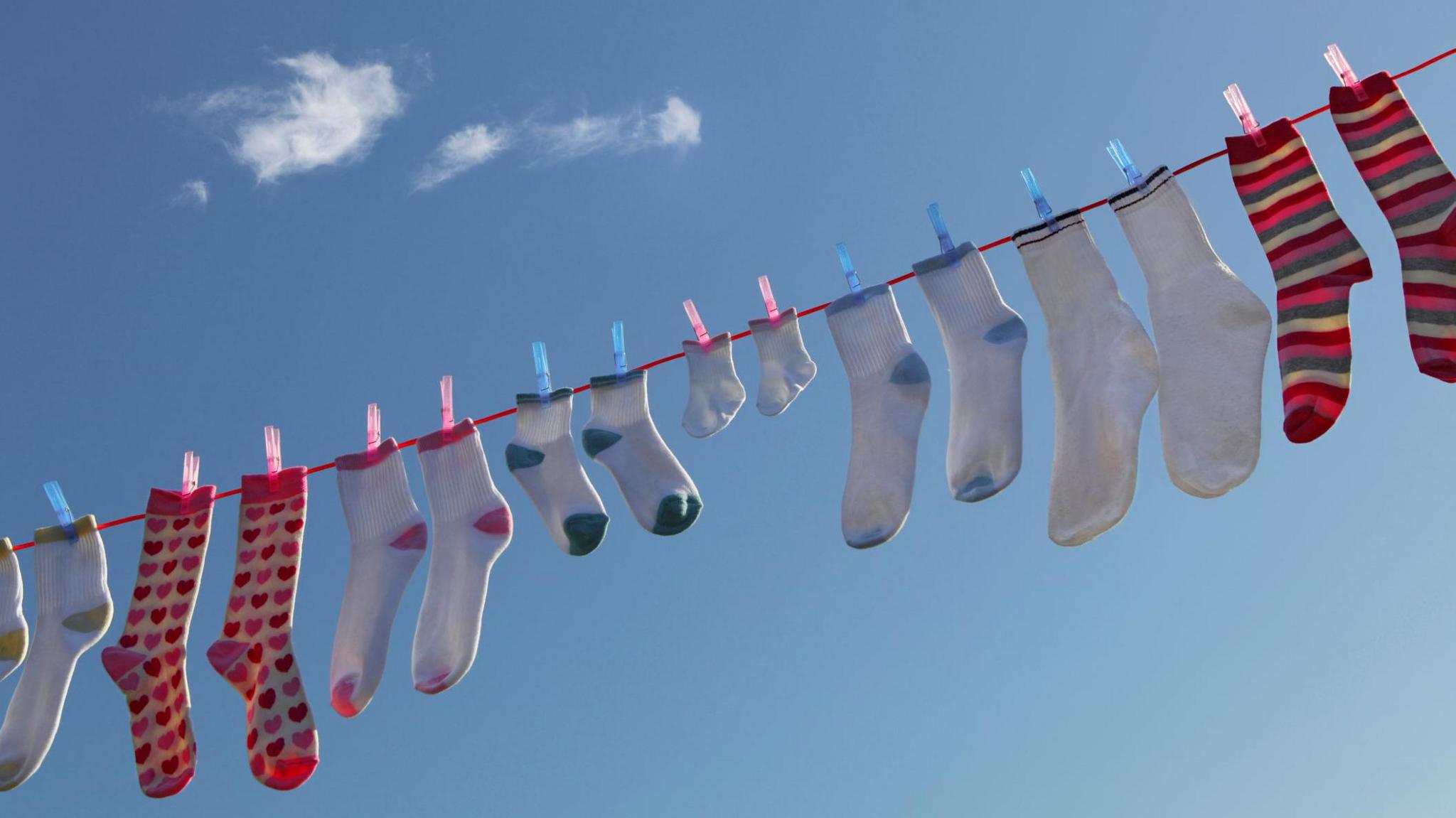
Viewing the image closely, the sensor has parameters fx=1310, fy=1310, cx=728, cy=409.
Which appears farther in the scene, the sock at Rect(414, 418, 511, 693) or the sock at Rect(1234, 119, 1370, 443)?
the sock at Rect(414, 418, 511, 693)

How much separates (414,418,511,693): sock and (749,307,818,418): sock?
0.90 meters

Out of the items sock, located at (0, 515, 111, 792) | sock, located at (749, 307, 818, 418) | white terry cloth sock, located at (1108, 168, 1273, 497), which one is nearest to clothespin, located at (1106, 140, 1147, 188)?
white terry cloth sock, located at (1108, 168, 1273, 497)

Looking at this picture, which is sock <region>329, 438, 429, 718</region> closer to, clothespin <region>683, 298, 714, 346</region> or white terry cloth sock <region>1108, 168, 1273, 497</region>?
clothespin <region>683, 298, 714, 346</region>

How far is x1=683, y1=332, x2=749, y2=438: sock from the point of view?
13.6 ft

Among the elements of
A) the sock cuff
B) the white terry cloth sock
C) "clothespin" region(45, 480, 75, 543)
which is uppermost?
"clothespin" region(45, 480, 75, 543)

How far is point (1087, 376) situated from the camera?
12.0ft

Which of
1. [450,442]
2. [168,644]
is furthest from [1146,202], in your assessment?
[168,644]

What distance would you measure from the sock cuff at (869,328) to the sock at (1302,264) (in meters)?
1.03

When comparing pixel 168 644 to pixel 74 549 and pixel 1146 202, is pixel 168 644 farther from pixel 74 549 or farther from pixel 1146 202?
pixel 1146 202

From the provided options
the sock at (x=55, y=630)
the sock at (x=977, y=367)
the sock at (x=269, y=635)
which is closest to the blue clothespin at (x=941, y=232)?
the sock at (x=977, y=367)

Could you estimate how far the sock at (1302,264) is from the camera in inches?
132

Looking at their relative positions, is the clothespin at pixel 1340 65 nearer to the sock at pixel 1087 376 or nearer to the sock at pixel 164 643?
the sock at pixel 1087 376

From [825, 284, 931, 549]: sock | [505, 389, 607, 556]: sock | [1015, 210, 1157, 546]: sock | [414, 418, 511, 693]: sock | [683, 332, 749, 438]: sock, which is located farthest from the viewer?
[683, 332, 749, 438]: sock

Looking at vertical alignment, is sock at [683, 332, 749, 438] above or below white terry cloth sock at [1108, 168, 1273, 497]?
above
